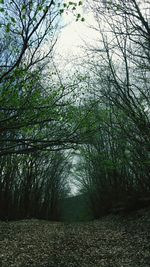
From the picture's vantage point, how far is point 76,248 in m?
7.70

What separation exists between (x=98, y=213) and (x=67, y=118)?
13.7 metres

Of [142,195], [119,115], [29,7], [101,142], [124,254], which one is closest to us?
[29,7]

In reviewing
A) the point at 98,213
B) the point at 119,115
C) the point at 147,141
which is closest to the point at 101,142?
the point at 98,213

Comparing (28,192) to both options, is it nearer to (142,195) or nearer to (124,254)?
(142,195)

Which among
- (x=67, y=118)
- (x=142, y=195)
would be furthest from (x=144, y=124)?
(x=142, y=195)

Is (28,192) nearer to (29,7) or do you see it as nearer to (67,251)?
(67,251)

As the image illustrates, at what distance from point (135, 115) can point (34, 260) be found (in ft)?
15.8

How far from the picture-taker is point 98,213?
Result: 2134cm

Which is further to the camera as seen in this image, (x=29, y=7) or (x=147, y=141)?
(x=147, y=141)

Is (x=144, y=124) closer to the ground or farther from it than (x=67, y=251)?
farther from it

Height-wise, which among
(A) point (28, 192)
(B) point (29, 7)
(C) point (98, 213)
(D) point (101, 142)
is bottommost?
(C) point (98, 213)

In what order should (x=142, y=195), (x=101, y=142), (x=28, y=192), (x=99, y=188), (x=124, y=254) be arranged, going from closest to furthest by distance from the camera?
(x=124, y=254)
(x=142, y=195)
(x=28, y=192)
(x=101, y=142)
(x=99, y=188)

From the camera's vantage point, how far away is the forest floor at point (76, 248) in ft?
21.3

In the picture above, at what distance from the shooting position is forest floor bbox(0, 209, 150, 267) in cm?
648
